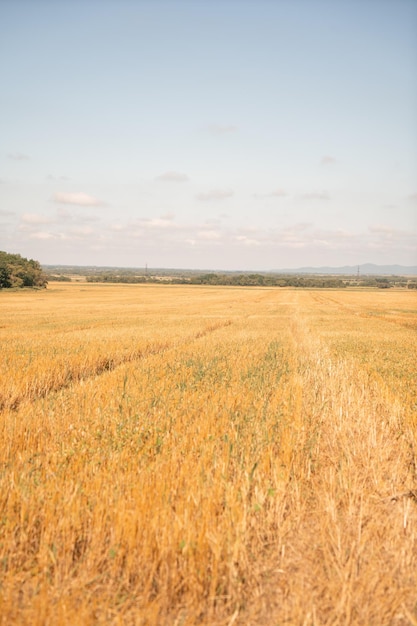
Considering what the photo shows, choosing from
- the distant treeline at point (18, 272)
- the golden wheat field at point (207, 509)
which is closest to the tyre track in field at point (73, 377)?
the golden wheat field at point (207, 509)

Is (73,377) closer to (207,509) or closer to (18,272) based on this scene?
(207,509)

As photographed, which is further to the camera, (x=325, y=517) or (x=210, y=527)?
(x=325, y=517)

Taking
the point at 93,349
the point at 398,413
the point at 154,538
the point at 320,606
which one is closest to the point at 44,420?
the point at 154,538

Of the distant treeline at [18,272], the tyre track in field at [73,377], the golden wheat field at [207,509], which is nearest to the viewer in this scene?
the golden wheat field at [207,509]

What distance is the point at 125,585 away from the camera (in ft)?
11.0

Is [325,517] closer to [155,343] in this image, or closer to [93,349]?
Answer: [93,349]

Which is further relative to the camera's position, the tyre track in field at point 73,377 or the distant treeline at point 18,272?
the distant treeline at point 18,272

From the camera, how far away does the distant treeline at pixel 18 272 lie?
9269cm

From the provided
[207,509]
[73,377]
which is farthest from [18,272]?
[207,509]

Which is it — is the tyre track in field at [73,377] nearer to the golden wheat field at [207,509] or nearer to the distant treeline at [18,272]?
the golden wheat field at [207,509]

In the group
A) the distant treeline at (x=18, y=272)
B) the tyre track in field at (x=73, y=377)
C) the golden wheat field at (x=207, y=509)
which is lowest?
the tyre track in field at (x=73, y=377)

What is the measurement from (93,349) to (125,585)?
1286 cm

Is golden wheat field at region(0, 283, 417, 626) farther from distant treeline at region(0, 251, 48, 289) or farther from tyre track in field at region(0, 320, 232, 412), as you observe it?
distant treeline at region(0, 251, 48, 289)

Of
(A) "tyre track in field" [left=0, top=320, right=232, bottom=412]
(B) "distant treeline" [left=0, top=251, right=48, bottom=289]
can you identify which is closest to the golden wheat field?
(A) "tyre track in field" [left=0, top=320, right=232, bottom=412]
